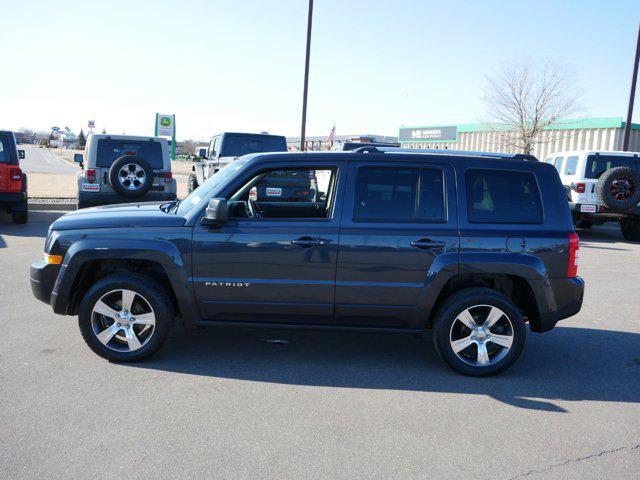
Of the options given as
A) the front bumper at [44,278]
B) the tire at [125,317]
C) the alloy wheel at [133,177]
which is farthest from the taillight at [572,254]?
the alloy wheel at [133,177]

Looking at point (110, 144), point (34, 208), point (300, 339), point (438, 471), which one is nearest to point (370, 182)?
point (300, 339)

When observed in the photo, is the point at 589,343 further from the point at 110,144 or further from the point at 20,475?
the point at 110,144

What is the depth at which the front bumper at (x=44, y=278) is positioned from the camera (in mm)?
4684

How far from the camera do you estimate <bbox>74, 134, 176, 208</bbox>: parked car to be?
11.4m

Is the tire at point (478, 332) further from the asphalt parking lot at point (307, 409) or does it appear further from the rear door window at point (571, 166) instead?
the rear door window at point (571, 166)

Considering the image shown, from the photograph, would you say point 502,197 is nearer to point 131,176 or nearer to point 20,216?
point 131,176

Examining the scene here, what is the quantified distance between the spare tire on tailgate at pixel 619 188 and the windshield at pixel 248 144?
24.8 ft

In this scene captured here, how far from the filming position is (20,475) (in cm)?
302

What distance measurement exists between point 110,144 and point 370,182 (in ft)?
30.5

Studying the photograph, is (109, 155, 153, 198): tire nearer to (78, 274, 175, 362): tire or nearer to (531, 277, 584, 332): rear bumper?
(78, 274, 175, 362): tire

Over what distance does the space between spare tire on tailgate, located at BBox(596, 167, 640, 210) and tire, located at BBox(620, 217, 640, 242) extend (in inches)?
46.1

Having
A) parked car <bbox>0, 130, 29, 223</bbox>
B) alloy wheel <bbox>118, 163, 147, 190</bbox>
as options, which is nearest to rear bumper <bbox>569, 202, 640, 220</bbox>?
alloy wheel <bbox>118, 163, 147, 190</bbox>

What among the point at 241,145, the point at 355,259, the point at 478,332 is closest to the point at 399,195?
the point at 355,259

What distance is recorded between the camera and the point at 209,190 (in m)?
4.82
